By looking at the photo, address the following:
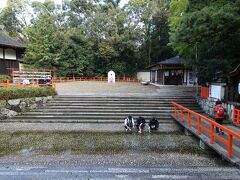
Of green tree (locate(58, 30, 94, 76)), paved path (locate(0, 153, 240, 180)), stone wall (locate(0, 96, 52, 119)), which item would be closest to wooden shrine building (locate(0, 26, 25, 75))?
green tree (locate(58, 30, 94, 76))

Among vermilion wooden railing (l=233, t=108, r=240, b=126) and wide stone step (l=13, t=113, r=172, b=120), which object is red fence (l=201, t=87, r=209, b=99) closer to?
wide stone step (l=13, t=113, r=172, b=120)

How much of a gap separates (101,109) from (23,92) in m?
4.55

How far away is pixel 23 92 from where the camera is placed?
1452cm

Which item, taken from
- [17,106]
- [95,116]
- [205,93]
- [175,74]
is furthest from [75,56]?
[205,93]

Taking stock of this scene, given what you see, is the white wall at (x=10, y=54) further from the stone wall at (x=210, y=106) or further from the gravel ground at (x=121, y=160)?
the gravel ground at (x=121, y=160)

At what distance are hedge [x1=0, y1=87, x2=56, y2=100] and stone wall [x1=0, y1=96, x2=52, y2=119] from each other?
0.72ft

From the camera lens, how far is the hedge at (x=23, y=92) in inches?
542

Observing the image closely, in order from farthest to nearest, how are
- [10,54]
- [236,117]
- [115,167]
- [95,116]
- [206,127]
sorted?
1. [10,54]
2. [95,116]
3. [236,117]
4. [206,127]
5. [115,167]

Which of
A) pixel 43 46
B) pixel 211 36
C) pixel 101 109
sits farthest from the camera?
pixel 43 46

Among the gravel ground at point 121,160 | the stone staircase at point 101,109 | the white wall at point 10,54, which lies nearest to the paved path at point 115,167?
the gravel ground at point 121,160

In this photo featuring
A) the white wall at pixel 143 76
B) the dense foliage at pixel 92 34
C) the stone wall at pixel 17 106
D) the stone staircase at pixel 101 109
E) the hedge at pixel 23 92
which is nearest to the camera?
the stone staircase at pixel 101 109

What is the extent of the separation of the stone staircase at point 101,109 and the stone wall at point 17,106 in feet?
1.33

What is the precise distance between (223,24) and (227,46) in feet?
15.5

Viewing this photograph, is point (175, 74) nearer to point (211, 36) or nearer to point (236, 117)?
point (211, 36)
